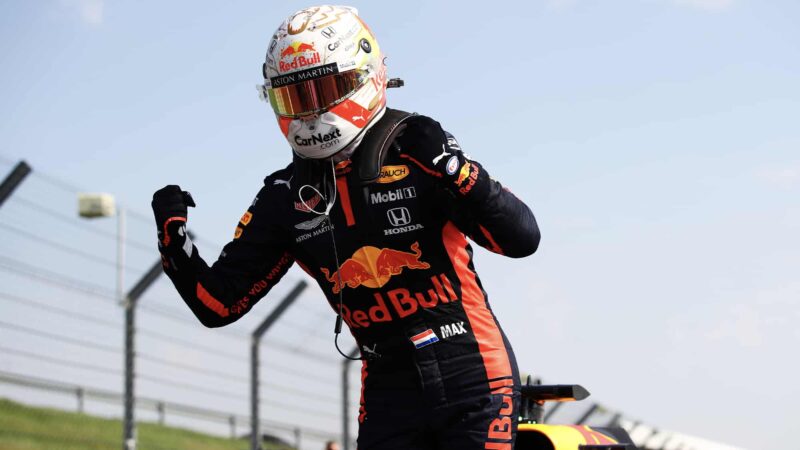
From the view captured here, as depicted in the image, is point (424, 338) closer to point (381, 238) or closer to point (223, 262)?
point (381, 238)

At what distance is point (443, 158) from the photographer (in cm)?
359

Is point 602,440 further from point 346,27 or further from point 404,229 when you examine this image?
point 346,27

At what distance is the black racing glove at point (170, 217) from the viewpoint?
3.92 meters

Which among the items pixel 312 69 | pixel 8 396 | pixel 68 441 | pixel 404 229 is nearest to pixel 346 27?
pixel 312 69

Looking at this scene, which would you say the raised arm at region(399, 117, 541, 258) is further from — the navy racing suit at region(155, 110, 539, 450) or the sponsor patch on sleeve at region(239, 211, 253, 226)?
the sponsor patch on sleeve at region(239, 211, 253, 226)

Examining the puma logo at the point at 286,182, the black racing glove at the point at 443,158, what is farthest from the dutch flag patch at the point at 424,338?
the puma logo at the point at 286,182

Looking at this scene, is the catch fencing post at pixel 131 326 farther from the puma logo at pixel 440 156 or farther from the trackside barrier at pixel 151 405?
the puma logo at pixel 440 156

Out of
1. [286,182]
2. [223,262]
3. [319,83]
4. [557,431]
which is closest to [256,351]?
[223,262]

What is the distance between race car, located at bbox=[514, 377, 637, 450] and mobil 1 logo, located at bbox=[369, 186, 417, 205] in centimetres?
93

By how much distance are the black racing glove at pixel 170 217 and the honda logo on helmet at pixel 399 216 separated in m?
0.74

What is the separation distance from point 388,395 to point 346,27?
1249mm

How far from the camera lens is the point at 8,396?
7941 mm

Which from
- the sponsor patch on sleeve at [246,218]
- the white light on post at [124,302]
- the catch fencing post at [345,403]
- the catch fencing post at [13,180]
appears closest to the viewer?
the sponsor patch on sleeve at [246,218]

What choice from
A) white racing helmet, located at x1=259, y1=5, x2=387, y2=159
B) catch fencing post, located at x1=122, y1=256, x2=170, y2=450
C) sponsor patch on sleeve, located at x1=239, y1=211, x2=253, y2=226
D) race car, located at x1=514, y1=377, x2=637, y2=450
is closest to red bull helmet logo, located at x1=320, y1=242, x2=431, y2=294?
white racing helmet, located at x1=259, y1=5, x2=387, y2=159
